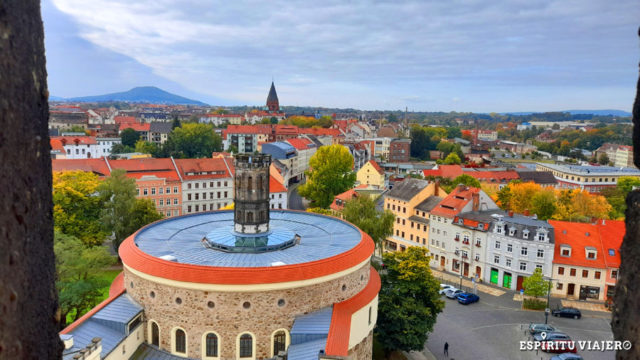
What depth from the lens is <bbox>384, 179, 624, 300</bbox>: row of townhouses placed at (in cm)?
4259

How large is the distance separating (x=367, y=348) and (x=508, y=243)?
2582cm

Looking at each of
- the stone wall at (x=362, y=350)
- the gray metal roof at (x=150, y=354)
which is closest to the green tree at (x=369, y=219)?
the stone wall at (x=362, y=350)

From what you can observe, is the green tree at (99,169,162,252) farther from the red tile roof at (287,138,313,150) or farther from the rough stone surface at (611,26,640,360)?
the red tile roof at (287,138,313,150)

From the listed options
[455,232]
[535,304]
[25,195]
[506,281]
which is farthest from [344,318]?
[455,232]

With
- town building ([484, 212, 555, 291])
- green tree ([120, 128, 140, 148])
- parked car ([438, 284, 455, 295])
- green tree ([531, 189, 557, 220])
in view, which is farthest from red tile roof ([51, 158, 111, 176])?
green tree ([120, 128, 140, 148])

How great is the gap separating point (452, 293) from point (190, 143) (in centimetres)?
8295

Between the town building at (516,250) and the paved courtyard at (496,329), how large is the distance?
10.5 feet

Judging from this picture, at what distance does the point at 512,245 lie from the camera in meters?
44.8

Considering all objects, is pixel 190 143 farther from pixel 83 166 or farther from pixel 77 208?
pixel 77 208

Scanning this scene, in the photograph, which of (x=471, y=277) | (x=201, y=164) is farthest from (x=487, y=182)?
(x=201, y=164)

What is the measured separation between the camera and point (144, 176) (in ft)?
201

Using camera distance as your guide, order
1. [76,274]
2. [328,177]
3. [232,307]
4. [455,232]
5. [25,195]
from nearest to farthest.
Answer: [25,195], [232,307], [76,274], [455,232], [328,177]

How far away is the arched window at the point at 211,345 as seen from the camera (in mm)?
21156

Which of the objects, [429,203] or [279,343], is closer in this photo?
[279,343]
